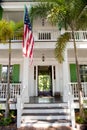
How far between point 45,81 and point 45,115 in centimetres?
649

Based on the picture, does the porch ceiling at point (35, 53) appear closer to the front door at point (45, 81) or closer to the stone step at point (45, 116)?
the front door at point (45, 81)

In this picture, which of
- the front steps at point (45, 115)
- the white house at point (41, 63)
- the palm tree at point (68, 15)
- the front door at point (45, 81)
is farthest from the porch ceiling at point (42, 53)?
the front steps at point (45, 115)

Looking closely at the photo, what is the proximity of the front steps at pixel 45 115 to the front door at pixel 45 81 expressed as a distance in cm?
499

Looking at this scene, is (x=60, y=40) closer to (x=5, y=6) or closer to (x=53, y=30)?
(x=53, y=30)

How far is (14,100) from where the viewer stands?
10.8 meters

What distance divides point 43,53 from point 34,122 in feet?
18.5

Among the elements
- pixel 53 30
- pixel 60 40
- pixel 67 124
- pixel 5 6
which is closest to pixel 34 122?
pixel 67 124

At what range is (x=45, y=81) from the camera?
15758 millimetres

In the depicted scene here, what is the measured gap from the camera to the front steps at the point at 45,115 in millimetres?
8672

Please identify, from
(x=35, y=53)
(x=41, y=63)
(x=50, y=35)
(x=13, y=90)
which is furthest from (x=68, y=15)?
(x=41, y=63)

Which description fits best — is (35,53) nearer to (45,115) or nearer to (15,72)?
(15,72)

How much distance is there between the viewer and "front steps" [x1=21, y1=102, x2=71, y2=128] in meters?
8.67

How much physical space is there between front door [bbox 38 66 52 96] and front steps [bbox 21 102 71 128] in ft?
16.4

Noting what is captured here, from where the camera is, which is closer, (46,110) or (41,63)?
(46,110)
